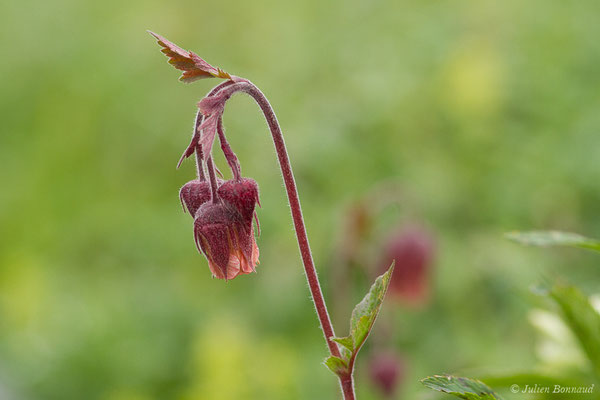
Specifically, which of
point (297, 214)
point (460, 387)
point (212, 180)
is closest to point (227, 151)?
point (212, 180)

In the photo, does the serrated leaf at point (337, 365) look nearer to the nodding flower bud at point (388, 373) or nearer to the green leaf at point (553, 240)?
the green leaf at point (553, 240)

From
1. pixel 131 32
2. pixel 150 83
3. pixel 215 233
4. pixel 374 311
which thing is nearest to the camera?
pixel 374 311

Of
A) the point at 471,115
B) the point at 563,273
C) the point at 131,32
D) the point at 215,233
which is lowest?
the point at 563,273

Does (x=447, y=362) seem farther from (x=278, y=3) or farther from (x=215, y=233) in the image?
(x=278, y=3)

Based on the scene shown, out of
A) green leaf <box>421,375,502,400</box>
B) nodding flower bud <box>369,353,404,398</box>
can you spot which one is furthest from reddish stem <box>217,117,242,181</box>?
nodding flower bud <box>369,353,404,398</box>

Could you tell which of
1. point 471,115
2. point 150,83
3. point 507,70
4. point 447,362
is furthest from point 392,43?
point 447,362

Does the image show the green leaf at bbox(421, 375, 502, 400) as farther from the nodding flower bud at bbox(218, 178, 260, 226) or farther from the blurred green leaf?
the nodding flower bud at bbox(218, 178, 260, 226)

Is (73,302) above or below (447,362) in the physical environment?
above
